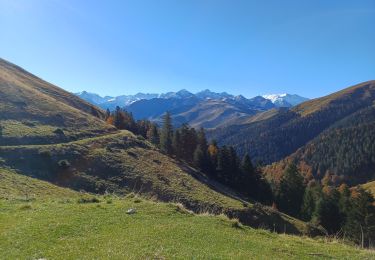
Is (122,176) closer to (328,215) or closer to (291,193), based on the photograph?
(328,215)

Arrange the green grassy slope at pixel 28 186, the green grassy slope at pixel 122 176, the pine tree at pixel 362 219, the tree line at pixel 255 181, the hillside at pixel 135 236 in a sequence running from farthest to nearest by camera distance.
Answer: the tree line at pixel 255 181 < the pine tree at pixel 362 219 < the green grassy slope at pixel 122 176 < the green grassy slope at pixel 28 186 < the hillside at pixel 135 236

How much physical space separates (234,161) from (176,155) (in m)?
17.1

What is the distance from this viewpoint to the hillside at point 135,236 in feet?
46.9

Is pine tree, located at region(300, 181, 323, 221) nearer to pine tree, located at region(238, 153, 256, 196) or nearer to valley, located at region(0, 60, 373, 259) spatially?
valley, located at region(0, 60, 373, 259)

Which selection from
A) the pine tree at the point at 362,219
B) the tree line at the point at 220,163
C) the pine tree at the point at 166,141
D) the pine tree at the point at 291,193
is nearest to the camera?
the pine tree at the point at 362,219

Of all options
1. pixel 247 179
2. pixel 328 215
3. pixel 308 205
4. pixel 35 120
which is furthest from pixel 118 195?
pixel 308 205

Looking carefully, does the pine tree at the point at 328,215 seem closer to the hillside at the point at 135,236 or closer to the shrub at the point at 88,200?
the hillside at the point at 135,236

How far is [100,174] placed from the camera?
2697 inches

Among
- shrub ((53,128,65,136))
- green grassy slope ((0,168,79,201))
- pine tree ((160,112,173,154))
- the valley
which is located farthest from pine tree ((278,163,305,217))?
green grassy slope ((0,168,79,201))

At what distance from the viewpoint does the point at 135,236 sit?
53.0 ft

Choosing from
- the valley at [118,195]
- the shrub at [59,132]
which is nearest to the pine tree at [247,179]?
the valley at [118,195]

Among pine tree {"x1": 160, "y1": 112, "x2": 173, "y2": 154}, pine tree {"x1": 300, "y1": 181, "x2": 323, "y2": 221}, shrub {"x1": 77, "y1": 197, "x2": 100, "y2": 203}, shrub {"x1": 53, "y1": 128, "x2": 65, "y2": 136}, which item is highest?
pine tree {"x1": 160, "y1": 112, "x2": 173, "y2": 154}

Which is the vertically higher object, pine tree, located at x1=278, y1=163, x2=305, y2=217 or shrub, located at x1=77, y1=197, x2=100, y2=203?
shrub, located at x1=77, y1=197, x2=100, y2=203

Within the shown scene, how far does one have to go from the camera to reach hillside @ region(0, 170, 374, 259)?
46.9ft
